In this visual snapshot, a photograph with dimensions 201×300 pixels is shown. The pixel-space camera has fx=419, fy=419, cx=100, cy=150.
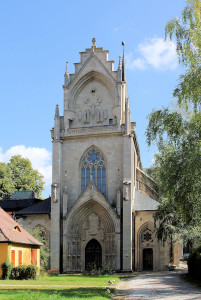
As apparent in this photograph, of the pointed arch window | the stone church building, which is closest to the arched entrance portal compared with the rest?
the stone church building

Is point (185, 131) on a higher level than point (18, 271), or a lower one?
higher

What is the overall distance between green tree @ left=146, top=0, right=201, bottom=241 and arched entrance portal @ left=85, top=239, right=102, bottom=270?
1861cm

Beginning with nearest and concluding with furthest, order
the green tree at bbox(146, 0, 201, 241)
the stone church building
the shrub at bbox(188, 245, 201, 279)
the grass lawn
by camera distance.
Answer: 1. the grass lawn
2. the green tree at bbox(146, 0, 201, 241)
3. the shrub at bbox(188, 245, 201, 279)
4. the stone church building

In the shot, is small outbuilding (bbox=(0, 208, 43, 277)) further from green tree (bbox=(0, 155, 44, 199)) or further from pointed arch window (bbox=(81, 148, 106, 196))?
green tree (bbox=(0, 155, 44, 199))

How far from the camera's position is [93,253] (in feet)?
127

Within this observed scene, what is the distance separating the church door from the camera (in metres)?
37.8

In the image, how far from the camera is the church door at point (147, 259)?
124ft

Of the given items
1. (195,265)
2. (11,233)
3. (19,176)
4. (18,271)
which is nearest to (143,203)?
(11,233)

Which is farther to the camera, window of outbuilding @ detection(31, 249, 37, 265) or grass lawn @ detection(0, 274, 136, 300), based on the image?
window of outbuilding @ detection(31, 249, 37, 265)

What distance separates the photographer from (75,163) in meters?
39.9

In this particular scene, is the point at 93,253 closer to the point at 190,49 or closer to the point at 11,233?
the point at 11,233

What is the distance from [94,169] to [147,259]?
956 centimetres

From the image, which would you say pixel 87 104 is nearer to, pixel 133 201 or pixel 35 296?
pixel 133 201

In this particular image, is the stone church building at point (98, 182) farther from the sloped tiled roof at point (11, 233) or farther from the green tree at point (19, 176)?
the green tree at point (19, 176)
